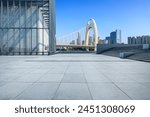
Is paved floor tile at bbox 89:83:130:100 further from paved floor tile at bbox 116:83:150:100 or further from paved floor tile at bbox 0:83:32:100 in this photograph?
paved floor tile at bbox 0:83:32:100

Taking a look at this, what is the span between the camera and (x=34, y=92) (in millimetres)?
6410

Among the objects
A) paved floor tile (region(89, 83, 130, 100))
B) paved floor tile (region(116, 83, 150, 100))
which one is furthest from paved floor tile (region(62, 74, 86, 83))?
paved floor tile (region(116, 83, 150, 100))

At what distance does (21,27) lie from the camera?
140 feet

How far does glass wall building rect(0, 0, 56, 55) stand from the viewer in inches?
1674

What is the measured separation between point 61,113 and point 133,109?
1752 millimetres

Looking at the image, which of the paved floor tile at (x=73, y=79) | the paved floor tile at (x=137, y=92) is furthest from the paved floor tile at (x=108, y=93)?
the paved floor tile at (x=73, y=79)

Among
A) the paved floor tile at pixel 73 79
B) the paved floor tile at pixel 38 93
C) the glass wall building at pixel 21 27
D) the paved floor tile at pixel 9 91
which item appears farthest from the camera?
the glass wall building at pixel 21 27

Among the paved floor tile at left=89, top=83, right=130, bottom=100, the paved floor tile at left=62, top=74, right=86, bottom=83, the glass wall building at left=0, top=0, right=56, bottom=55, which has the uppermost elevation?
the glass wall building at left=0, top=0, right=56, bottom=55

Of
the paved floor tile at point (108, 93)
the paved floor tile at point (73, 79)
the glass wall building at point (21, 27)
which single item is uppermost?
the glass wall building at point (21, 27)

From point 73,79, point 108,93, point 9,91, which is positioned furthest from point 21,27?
point 108,93

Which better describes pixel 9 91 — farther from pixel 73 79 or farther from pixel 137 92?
pixel 137 92

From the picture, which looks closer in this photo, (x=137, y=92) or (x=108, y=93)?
(x=108, y=93)

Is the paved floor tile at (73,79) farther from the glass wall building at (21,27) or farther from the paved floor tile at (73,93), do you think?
the glass wall building at (21,27)

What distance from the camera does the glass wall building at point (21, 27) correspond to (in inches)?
1674
